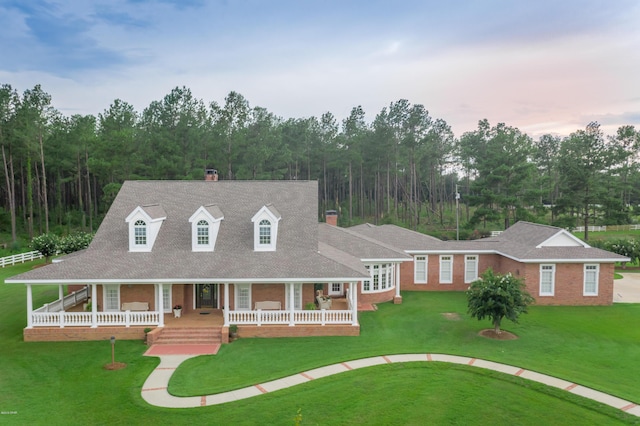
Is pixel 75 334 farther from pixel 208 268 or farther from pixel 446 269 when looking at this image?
pixel 446 269

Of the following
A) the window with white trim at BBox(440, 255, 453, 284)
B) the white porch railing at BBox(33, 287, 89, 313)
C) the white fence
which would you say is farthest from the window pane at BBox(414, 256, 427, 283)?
the white fence

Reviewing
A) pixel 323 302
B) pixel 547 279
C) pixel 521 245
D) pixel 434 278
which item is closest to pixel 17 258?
pixel 323 302

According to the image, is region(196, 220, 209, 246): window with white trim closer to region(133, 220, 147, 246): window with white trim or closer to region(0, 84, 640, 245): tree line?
region(133, 220, 147, 246): window with white trim

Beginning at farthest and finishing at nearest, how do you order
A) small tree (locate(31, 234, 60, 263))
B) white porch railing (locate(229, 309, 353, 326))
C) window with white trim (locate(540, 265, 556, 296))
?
small tree (locate(31, 234, 60, 263))
window with white trim (locate(540, 265, 556, 296))
white porch railing (locate(229, 309, 353, 326))

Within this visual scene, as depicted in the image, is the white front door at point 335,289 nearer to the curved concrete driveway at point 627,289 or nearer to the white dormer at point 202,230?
the white dormer at point 202,230

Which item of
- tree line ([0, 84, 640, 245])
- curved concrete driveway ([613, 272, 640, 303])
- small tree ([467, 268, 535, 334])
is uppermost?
tree line ([0, 84, 640, 245])

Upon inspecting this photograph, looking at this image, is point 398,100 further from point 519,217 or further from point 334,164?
point 519,217
